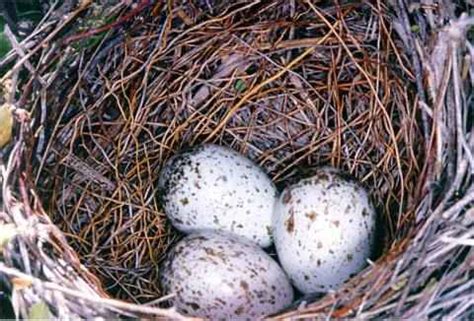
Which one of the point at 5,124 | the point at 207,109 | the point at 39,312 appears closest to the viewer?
the point at 39,312

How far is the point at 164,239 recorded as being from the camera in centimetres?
173

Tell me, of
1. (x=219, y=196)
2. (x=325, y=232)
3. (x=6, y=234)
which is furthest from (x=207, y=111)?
(x=6, y=234)

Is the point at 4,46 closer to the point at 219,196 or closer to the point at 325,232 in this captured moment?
the point at 219,196

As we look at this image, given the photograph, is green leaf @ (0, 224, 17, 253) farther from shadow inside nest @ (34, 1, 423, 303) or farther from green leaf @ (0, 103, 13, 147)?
shadow inside nest @ (34, 1, 423, 303)

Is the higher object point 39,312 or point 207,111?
point 207,111

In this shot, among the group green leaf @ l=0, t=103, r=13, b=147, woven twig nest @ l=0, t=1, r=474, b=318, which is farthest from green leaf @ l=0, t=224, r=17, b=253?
green leaf @ l=0, t=103, r=13, b=147

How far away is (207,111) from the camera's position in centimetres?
177

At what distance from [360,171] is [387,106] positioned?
12 centimetres

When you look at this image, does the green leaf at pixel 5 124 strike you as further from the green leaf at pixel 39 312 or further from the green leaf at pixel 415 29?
the green leaf at pixel 415 29

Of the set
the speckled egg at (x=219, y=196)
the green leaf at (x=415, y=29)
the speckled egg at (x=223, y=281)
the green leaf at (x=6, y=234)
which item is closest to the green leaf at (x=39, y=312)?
the green leaf at (x=6, y=234)

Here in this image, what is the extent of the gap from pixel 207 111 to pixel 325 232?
0.37 metres

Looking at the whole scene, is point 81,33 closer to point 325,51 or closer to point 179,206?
point 179,206

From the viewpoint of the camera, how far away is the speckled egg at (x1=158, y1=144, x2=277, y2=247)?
162cm

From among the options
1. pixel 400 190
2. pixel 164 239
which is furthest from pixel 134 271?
pixel 400 190
